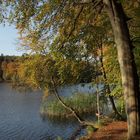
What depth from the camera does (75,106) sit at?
104 ft

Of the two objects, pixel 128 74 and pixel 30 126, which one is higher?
pixel 128 74

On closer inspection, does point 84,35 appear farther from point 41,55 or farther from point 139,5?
point 41,55

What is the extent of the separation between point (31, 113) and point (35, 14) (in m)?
23.1

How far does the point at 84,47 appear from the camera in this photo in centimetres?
1866

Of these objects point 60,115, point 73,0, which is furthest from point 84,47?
point 60,115

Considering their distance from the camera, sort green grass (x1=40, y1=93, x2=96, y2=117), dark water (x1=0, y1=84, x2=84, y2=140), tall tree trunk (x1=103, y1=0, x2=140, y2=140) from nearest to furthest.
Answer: tall tree trunk (x1=103, y1=0, x2=140, y2=140) → dark water (x1=0, y1=84, x2=84, y2=140) → green grass (x1=40, y1=93, x2=96, y2=117)

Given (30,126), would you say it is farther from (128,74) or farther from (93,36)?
(128,74)

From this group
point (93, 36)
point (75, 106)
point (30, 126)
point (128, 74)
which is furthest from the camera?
point (75, 106)

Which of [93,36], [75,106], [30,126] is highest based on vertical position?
[93,36]

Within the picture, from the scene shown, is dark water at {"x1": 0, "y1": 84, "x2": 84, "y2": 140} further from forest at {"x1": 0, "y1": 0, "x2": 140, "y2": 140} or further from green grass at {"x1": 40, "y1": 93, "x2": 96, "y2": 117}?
forest at {"x1": 0, "y1": 0, "x2": 140, "y2": 140}

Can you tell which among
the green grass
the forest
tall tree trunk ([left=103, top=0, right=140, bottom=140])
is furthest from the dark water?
tall tree trunk ([left=103, top=0, right=140, bottom=140])

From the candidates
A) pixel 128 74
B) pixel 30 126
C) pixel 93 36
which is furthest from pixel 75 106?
pixel 128 74

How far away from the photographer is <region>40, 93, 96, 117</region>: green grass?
102ft

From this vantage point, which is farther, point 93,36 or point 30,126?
point 30,126
